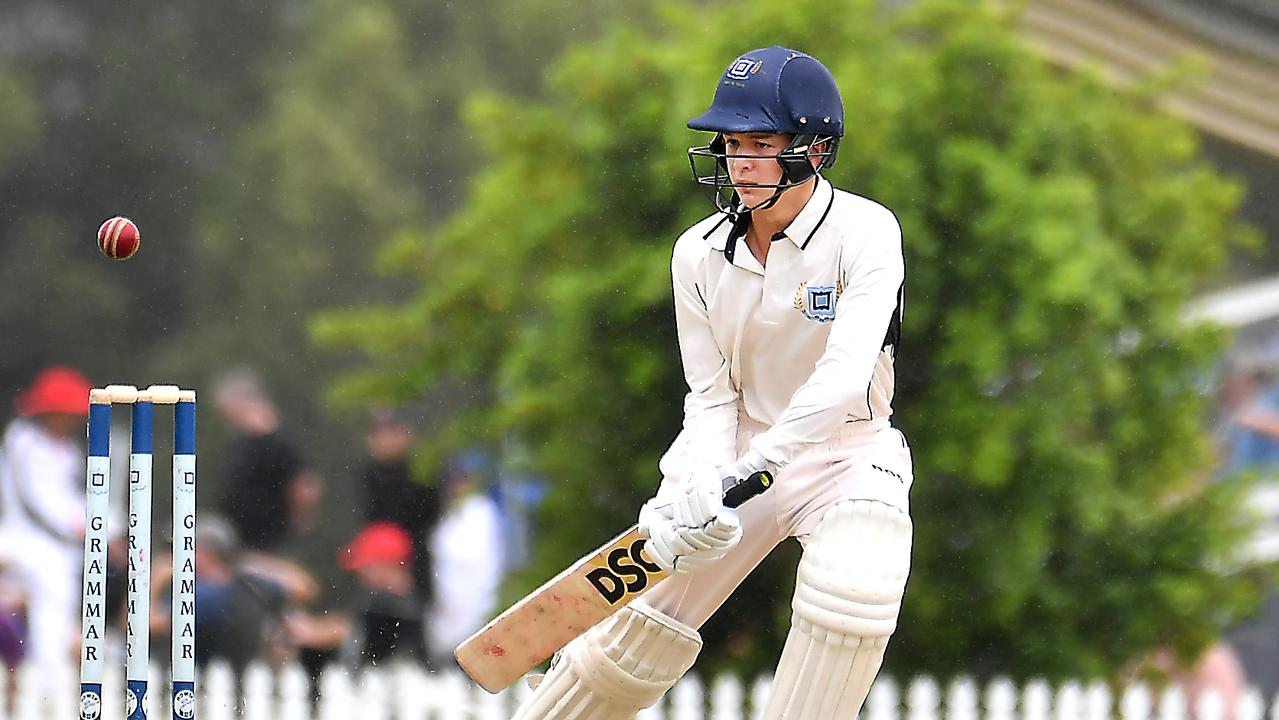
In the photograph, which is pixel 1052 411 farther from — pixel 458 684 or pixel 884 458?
pixel 884 458

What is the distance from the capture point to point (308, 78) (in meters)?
7.55

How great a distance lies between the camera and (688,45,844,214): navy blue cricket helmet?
3230 millimetres

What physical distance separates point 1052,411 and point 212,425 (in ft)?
9.99

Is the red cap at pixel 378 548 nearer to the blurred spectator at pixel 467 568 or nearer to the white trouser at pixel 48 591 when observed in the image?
the blurred spectator at pixel 467 568

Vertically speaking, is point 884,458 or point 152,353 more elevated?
point 884,458

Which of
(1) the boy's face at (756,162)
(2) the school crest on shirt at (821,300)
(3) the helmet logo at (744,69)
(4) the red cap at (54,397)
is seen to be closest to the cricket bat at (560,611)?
(2) the school crest on shirt at (821,300)

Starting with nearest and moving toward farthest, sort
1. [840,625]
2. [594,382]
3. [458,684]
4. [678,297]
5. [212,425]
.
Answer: [840,625]
[678,297]
[458,684]
[594,382]
[212,425]

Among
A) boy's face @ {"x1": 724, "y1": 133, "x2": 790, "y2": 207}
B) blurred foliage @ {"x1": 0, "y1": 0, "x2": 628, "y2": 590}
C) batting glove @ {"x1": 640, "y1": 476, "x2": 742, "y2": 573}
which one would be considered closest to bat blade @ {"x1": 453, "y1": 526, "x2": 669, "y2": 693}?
batting glove @ {"x1": 640, "y1": 476, "x2": 742, "y2": 573}

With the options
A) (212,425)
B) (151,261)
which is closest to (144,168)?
(151,261)

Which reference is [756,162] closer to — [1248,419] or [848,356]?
[848,356]

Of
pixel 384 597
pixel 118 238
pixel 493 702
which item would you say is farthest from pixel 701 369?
pixel 384 597

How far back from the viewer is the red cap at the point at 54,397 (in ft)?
21.3

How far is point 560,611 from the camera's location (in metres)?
3.40

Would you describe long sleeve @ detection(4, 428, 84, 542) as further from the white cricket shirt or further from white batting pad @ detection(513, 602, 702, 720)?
the white cricket shirt
